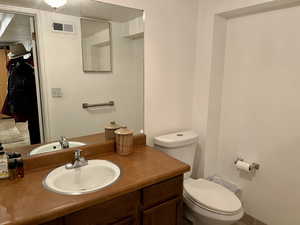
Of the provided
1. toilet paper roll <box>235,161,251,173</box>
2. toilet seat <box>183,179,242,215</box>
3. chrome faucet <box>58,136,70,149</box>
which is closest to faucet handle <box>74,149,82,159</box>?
chrome faucet <box>58,136,70,149</box>

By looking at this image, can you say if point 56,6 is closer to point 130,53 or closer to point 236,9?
point 130,53

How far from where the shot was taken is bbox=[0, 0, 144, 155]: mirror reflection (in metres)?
1.30

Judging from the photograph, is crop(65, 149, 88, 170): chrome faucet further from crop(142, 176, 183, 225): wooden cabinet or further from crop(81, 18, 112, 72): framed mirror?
crop(81, 18, 112, 72): framed mirror

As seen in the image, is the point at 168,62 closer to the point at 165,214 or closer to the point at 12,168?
the point at 165,214

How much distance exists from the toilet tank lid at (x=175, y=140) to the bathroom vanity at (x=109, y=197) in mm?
174

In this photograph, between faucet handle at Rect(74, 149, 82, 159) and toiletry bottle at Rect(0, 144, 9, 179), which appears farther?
faucet handle at Rect(74, 149, 82, 159)

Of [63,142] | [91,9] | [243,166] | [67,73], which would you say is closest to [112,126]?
[63,142]

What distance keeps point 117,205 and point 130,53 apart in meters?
1.13

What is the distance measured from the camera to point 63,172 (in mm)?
1290

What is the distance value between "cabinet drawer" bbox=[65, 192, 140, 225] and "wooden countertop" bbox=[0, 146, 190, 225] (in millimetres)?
46

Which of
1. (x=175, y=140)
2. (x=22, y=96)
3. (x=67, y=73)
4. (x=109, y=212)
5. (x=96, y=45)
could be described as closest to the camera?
(x=109, y=212)

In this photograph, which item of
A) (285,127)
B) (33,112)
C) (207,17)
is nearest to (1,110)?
(33,112)

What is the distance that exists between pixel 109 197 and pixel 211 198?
2.96 ft

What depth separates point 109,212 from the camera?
43.9 inches
